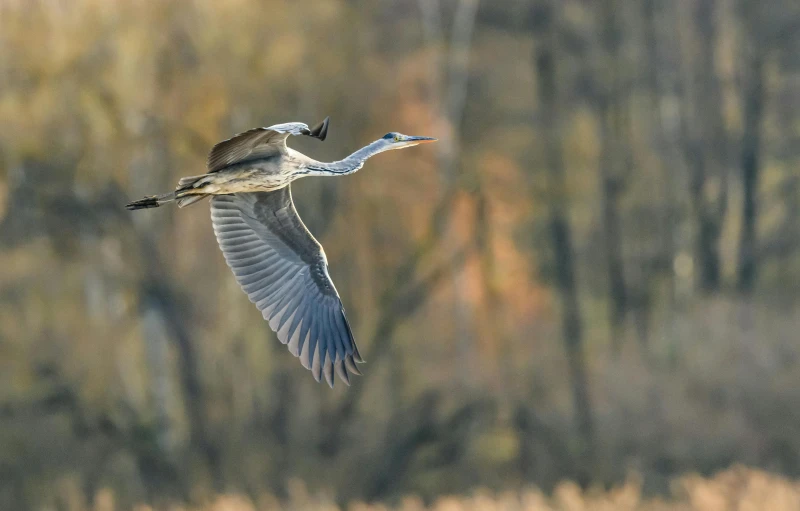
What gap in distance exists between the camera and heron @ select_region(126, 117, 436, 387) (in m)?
8.44

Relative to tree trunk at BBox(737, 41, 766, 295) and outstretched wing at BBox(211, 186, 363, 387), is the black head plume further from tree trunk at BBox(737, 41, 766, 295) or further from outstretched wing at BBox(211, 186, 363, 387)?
tree trunk at BBox(737, 41, 766, 295)

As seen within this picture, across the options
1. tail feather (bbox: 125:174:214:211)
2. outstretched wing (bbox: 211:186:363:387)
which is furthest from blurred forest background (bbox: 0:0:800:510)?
tail feather (bbox: 125:174:214:211)

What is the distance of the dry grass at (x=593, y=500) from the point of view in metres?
14.3

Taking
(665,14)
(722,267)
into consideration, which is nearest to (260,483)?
(722,267)

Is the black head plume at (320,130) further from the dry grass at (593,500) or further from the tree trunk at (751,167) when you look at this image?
the tree trunk at (751,167)

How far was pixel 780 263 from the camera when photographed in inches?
987

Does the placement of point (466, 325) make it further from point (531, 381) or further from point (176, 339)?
point (176, 339)

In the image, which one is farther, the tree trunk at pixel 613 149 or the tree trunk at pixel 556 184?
the tree trunk at pixel 613 149

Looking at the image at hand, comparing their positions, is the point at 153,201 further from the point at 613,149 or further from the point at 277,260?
the point at 613,149

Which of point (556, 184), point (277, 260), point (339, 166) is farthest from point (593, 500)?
point (339, 166)

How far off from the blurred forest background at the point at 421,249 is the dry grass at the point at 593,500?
545 mm

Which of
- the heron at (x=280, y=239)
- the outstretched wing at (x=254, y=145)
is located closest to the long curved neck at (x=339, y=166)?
the heron at (x=280, y=239)

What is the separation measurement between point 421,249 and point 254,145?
377 inches

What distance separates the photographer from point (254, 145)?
8.12 meters
